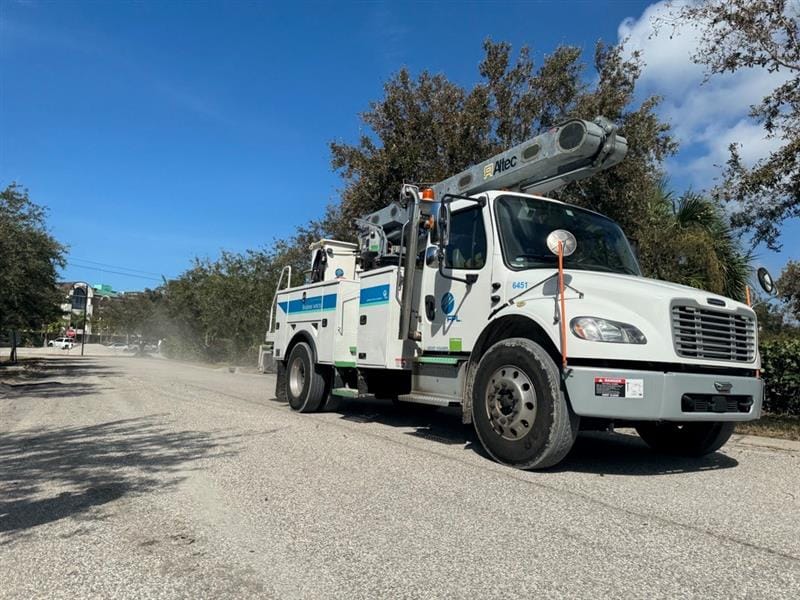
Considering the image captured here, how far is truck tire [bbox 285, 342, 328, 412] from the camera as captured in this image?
9.88m

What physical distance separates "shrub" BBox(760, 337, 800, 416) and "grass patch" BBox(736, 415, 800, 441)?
393mm

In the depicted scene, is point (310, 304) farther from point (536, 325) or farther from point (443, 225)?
point (536, 325)

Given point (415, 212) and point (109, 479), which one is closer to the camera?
point (109, 479)

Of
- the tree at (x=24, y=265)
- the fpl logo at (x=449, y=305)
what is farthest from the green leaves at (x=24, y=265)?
the fpl logo at (x=449, y=305)

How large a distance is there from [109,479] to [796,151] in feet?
32.2

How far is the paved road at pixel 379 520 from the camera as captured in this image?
3.17 meters

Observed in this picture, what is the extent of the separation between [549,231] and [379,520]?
3.92 m

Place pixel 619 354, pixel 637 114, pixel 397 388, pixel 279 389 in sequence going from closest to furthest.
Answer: pixel 619 354
pixel 397 388
pixel 279 389
pixel 637 114

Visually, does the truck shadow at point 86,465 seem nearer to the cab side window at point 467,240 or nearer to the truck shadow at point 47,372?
the cab side window at point 467,240

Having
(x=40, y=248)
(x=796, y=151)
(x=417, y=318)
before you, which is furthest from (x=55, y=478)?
(x=40, y=248)

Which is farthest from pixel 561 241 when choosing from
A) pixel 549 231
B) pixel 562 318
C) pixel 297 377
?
pixel 297 377

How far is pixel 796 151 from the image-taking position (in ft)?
29.5

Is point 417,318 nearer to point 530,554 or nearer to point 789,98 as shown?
point 530,554

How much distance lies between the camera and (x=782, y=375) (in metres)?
10.1
